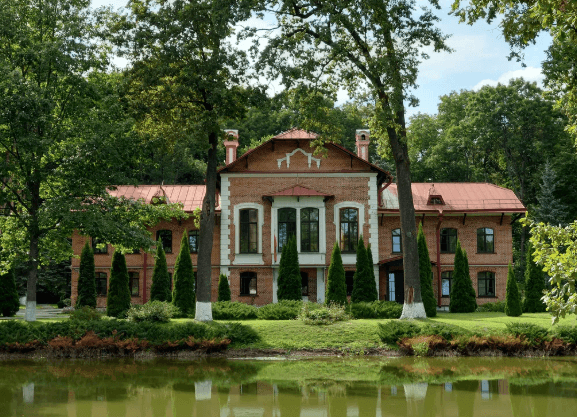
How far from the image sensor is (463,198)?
29.2 meters

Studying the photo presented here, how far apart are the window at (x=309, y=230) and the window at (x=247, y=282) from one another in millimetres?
2655

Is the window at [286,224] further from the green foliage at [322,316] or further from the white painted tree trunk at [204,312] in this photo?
the white painted tree trunk at [204,312]

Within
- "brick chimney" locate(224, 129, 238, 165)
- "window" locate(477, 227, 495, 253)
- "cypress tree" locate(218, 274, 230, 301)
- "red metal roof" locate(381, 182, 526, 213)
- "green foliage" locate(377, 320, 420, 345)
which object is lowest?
"green foliage" locate(377, 320, 420, 345)

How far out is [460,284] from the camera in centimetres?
2492

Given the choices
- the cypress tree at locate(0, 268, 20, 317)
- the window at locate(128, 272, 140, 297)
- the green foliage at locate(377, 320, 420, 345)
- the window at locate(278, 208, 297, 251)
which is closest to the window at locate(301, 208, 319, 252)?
the window at locate(278, 208, 297, 251)

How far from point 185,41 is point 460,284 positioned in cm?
1474

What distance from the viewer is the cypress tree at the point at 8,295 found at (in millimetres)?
23812

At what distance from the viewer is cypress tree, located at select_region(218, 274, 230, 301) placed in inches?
986

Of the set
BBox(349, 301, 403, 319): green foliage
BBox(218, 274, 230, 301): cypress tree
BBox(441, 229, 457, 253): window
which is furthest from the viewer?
BBox(441, 229, 457, 253): window

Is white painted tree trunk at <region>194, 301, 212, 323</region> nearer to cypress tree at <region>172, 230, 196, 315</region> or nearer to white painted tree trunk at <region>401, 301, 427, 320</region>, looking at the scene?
cypress tree at <region>172, 230, 196, 315</region>

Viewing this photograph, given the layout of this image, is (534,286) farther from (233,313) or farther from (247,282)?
(233,313)

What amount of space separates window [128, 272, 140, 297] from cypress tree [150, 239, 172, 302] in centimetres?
324

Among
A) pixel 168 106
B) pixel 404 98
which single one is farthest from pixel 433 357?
pixel 168 106

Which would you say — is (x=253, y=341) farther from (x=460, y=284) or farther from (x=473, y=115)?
(x=473, y=115)
